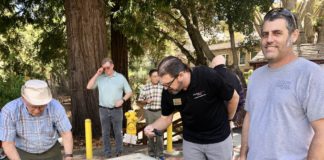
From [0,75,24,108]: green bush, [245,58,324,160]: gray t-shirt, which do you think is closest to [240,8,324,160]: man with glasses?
[245,58,324,160]: gray t-shirt

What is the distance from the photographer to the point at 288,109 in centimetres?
241

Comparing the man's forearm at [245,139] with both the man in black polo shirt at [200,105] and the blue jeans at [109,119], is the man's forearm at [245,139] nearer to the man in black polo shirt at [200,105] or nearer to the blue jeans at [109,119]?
the man in black polo shirt at [200,105]

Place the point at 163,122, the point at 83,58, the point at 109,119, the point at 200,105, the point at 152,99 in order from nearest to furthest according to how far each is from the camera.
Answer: the point at 200,105 → the point at 163,122 → the point at 109,119 → the point at 152,99 → the point at 83,58

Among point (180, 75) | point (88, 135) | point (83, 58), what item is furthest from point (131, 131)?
point (180, 75)

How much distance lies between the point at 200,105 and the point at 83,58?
672cm

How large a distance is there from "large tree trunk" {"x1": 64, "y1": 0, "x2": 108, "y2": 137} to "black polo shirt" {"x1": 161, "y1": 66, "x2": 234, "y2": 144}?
6367 mm

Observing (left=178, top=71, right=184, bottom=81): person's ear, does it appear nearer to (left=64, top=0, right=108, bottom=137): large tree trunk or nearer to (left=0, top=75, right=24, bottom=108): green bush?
(left=0, top=75, right=24, bottom=108): green bush

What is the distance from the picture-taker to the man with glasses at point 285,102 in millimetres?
2326

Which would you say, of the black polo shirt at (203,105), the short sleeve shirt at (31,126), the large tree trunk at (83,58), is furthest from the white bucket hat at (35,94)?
the large tree trunk at (83,58)

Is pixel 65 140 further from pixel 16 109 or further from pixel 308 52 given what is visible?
pixel 308 52

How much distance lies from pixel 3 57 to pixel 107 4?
5.63 m

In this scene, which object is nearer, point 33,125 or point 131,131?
point 33,125

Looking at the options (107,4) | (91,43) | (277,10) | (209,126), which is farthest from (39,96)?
(107,4)

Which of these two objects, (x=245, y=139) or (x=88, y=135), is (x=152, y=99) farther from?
(x=245, y=139)
